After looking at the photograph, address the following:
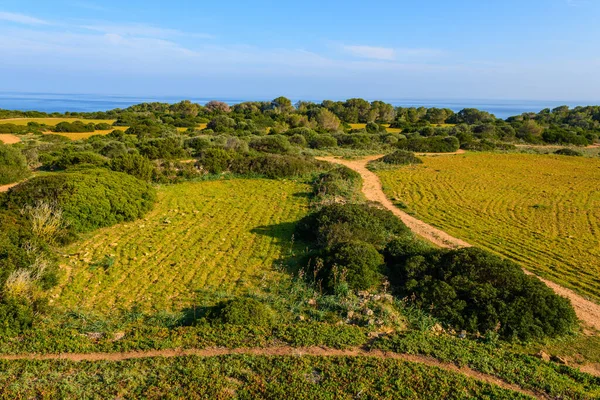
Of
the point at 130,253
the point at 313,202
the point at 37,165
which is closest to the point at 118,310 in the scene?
the point at 130,253

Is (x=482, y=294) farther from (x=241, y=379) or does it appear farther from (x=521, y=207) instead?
(x=521, y=207)

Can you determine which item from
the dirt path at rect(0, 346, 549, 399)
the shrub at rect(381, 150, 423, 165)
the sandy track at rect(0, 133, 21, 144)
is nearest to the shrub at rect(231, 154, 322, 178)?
the shrub at rect(381, 150, 423, 165)

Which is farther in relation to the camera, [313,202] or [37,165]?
[37,165]

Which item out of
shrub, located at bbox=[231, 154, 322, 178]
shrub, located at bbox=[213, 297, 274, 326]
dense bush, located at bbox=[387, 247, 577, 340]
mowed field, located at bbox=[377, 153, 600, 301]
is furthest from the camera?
shrub, located at bbox=[231, 154, 322, 178]

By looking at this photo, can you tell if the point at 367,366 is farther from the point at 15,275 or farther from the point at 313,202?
the point at 313,202

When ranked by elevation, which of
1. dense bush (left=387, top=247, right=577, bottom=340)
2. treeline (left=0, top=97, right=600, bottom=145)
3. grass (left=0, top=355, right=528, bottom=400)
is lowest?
grass (left=0, top=355, right=528, bottom=400)

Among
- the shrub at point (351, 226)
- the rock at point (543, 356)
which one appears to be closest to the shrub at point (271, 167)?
the shrub at point (351, 226)

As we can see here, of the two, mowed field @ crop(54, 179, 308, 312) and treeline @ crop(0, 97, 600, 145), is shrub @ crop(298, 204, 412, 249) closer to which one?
mowed field @ crop(54, 179, 308, 312)

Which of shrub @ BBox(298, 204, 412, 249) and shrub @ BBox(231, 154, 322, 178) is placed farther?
shrub @ BBox(231, 154, 322, 178)

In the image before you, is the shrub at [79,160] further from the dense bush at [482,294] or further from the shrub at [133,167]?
the dense bush at [482,294]
